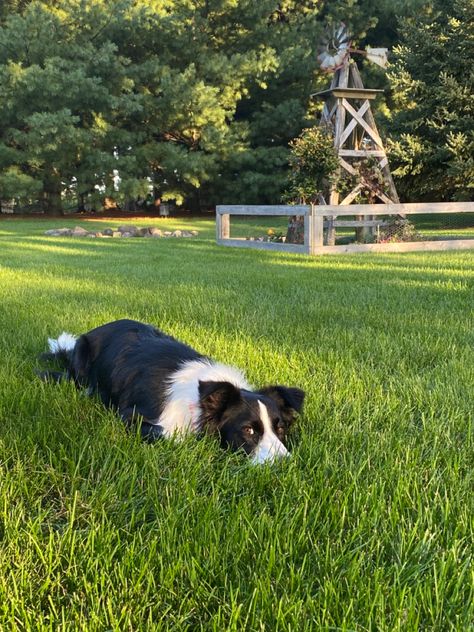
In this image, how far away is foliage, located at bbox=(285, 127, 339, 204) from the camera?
13695 mm

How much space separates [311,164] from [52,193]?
21.1 meters

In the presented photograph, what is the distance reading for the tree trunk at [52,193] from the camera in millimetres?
29906

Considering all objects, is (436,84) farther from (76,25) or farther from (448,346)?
(448,346)

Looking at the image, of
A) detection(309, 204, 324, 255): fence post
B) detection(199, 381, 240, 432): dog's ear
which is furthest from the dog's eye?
detection(309, 204, 324, 255): fence post

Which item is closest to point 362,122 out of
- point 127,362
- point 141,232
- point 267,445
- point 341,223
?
point 341,223

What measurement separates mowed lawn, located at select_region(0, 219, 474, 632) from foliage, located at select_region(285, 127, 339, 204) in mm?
9962

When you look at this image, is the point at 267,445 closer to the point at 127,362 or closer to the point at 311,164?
the point at 127,362

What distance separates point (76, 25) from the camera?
1133 inches

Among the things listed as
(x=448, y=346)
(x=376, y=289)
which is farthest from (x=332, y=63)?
(x=448, y=346)

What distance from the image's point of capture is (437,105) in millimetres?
22969

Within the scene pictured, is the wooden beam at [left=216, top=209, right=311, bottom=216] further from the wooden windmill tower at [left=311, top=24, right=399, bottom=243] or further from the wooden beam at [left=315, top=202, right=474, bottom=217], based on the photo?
the wooden windmill tower at [left=311, top=24, right=399, bottom=243]

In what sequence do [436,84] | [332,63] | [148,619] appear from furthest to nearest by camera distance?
[436,84] → [332,63] → [148,619]

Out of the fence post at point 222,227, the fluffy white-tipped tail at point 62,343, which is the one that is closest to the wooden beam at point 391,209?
the fence post at point 222,227

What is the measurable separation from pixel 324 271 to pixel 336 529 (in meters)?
7.22
